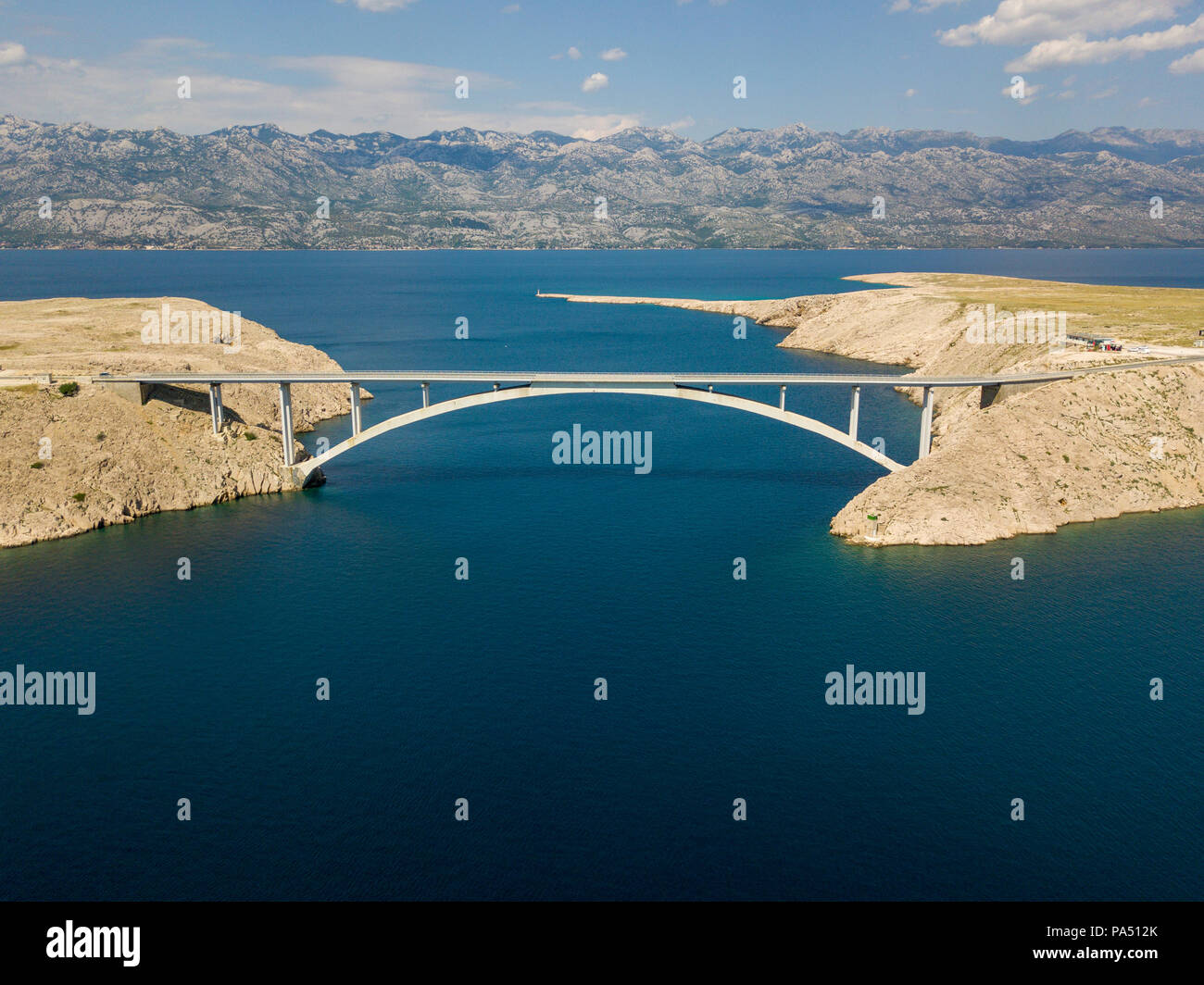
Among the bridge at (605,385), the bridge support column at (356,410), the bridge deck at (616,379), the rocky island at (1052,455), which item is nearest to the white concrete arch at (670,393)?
the bridge at (605,385)

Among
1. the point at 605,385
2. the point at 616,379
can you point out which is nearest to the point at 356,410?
the point at 605,385

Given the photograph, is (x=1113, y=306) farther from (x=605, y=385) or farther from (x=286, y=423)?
(x=286, y=423)

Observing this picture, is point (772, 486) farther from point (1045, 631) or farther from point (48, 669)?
point (48, 669)

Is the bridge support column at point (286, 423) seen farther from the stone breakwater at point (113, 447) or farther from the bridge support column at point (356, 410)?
the bridge support column at point (356, 410)

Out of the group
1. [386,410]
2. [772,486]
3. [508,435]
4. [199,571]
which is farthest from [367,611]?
[386,410]
